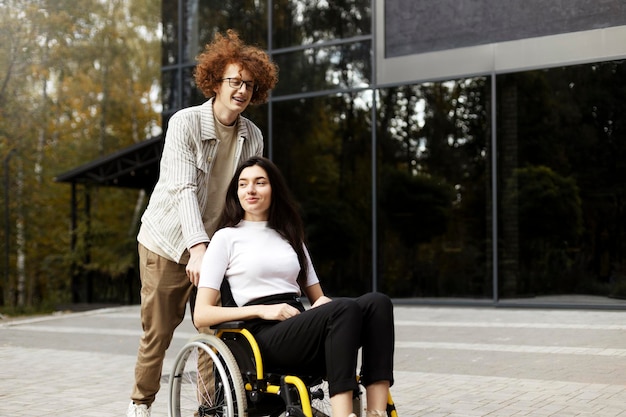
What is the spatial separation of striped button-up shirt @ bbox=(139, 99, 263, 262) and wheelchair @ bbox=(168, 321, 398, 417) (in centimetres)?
51

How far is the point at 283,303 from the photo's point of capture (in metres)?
3.62

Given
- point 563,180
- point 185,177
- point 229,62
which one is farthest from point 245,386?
point 563,180

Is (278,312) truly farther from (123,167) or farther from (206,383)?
(123,167)

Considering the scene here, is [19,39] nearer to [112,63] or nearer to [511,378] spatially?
[112,63]

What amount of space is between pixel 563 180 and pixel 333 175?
3850mm

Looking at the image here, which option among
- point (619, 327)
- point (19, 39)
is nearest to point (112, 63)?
point (19, 39)

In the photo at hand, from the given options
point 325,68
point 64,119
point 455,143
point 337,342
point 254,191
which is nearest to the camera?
point 337,342

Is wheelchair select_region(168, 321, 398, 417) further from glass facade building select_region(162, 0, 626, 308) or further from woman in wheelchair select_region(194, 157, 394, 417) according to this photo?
glass facade building select_region(162, 0, 626, 308)

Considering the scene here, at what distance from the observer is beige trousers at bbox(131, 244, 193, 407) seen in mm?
4152

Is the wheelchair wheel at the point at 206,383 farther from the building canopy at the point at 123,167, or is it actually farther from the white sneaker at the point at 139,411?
the building canopy at the point at 123,167

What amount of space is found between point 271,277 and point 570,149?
9.87m

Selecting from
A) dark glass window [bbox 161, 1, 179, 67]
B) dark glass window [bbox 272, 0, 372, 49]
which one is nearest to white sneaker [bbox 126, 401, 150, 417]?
dark glass window [bbox 272, 0, 372, 49]

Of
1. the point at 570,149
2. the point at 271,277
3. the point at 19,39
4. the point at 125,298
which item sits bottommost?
the point at 125,298

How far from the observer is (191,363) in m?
4.30
